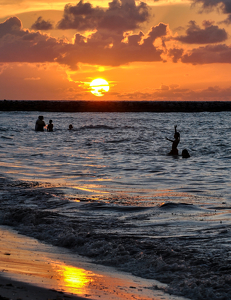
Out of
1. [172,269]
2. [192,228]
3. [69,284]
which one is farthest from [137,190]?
[69,284]

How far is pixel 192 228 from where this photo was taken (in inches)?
271

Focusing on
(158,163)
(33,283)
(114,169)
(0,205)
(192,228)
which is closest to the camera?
(33,283)

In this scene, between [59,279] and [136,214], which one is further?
[136,214]

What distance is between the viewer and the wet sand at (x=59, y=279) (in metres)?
3.90

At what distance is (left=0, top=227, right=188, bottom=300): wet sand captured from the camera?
12.8 feet

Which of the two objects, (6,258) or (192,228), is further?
(192,228)

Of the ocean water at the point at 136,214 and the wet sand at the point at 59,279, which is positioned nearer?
the wet sand at the point at 59,279

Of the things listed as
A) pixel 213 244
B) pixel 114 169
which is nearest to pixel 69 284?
pixel 213 244

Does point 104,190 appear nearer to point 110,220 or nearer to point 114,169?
point 110,220

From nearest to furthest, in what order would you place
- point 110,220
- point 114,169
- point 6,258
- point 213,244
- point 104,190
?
point 6,258, point 213,244, point 110,220, point 104,190, point 114,169

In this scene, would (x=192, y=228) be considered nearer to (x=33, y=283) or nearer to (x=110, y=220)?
(x=110, y=220)

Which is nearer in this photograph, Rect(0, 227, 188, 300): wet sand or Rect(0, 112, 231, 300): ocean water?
Rect(0, 227, 188, 300): wet sand

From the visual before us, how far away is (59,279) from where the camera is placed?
14.3 ft

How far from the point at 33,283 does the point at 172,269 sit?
201cm
